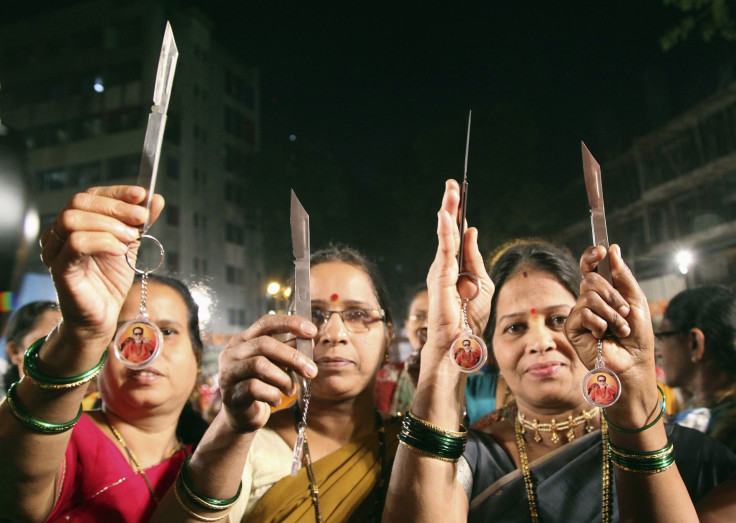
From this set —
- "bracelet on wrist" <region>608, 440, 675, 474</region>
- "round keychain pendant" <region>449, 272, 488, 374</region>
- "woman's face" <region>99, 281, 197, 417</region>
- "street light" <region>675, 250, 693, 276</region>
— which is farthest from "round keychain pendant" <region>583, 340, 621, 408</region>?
"street light" <region>675, 250, 693, 276</region>

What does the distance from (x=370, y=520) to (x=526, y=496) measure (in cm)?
71

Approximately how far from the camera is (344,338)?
2.45m

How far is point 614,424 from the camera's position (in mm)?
1895

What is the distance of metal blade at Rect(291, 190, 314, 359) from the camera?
1.71 m

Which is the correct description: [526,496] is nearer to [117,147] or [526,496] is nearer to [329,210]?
[329,210]

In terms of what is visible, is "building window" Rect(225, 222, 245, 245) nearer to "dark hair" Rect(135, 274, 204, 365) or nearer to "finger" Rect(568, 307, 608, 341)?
"dark hair" Rect(135, 274, 204, 365)

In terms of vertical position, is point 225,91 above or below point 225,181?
above

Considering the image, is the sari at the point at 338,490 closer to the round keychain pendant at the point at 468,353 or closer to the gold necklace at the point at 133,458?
the gold necklace at the point at 133,458

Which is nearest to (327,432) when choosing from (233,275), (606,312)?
(606,312)

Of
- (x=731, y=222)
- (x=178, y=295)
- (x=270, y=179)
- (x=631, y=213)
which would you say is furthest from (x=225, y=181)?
(x=178, y=295)

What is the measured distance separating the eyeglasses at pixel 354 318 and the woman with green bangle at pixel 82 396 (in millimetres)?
746

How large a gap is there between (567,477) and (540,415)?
0.31m

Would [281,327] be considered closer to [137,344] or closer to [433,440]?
[137,344]

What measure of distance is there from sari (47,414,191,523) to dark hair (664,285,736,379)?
3575 mm
